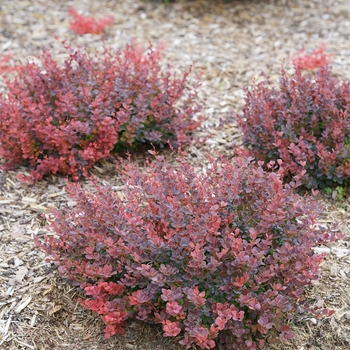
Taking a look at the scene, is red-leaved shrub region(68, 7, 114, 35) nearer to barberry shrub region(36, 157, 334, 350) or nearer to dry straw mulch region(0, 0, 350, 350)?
dry straw mulch region(0, 0, 350, 350)

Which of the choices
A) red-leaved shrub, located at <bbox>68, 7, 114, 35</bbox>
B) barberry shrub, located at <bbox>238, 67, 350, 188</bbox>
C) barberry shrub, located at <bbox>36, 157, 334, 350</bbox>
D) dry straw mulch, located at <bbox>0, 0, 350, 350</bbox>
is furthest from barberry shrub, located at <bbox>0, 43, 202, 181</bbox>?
red-leaved shrub, located at <bbox>68, 7, 114, 35</bbox>

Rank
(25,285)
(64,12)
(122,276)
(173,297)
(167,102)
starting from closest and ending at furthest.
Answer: (173,297) < (122,276) < (25,285) < (167,102) < (64,12)

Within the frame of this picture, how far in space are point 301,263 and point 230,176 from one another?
21.9 inches

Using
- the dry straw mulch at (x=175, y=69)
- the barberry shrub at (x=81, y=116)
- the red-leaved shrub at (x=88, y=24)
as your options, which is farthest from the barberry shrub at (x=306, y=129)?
the red-leaved shrub at (x=88, y=24)

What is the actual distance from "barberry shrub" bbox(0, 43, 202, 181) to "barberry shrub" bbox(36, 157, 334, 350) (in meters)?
0.94

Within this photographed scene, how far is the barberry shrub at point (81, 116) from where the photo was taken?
361cm

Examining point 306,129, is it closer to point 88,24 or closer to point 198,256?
point 198,256

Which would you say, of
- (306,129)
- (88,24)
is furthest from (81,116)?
(88,24)

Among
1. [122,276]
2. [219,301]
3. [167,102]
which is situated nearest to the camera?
[219,301]

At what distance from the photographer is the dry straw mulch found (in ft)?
9.00

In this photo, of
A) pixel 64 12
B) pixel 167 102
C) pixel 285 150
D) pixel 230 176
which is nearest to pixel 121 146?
pixel 167 102

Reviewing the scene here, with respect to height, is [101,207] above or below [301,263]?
above

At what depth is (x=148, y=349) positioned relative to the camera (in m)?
2.65

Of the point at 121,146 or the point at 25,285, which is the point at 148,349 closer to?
the point at 25,285
